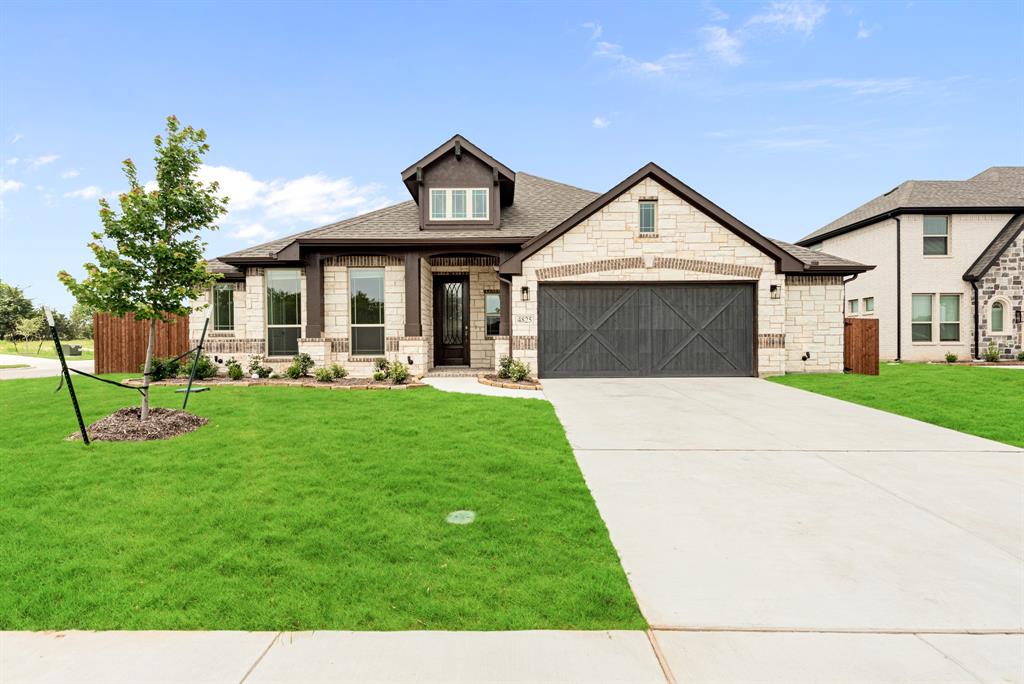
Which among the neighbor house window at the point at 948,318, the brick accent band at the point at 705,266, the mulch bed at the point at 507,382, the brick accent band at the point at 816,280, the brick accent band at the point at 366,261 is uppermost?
the brick accent band at the point at 366,261

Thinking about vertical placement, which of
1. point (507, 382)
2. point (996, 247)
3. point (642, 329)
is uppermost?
point (996, 247)

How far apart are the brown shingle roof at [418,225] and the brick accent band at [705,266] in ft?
12.6

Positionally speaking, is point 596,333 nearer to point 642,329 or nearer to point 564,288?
point 642,329

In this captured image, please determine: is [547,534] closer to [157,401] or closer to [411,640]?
[411,640]

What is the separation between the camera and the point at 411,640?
2.60m

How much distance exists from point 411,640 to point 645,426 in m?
5.81

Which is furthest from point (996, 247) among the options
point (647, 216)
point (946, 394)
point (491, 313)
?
point (491, 313)

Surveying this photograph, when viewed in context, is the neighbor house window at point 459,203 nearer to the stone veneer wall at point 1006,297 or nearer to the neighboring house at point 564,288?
the neighboring house at point 564,288

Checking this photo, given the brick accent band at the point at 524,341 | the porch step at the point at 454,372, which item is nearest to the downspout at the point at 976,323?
the brick accent band at the point at 524,341

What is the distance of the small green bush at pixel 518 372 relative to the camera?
13122mm

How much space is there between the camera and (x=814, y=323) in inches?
594

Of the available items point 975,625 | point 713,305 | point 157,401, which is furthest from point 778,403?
point 157,401

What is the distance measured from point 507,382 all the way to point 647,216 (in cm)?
641

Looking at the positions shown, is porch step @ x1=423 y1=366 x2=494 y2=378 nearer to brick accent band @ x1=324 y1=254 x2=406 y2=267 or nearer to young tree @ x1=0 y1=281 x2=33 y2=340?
brick accent band @ x1=324 y1=254 x2=406 y2=267
